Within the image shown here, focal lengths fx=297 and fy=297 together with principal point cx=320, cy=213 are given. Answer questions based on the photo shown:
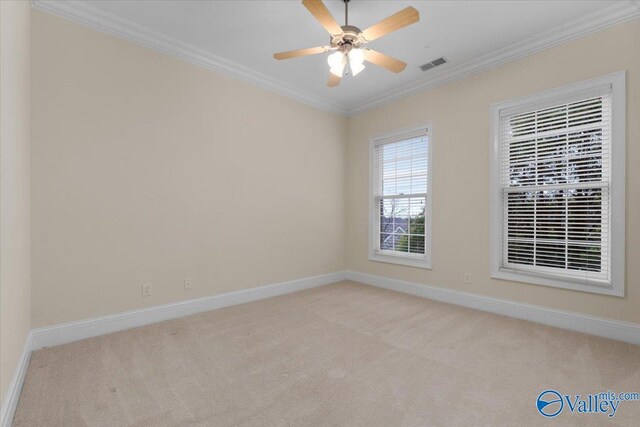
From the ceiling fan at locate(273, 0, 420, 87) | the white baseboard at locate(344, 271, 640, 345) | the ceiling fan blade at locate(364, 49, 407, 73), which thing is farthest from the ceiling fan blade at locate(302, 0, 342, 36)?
the white baseboard at locate(344, 271, 640, 345)

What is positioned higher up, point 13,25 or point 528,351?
point 13,25

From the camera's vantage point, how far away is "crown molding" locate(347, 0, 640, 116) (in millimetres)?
2654

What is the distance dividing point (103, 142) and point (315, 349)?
8.94 ft

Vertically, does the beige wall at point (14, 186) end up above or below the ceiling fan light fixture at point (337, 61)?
below

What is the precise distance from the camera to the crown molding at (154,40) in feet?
8.56

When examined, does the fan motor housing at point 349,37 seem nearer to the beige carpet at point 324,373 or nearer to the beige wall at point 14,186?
the beige wall at point 14,186

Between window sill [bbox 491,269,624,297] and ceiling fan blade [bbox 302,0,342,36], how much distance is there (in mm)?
3058

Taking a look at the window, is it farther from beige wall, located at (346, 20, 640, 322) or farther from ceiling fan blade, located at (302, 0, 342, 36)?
ceiling fan blade, located at (302, 0, 342, 36)

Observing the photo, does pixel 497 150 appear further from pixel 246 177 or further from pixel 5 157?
pixel 5 157

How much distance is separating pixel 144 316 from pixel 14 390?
127cm

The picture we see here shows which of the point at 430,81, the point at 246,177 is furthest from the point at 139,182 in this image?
the point at 430,81

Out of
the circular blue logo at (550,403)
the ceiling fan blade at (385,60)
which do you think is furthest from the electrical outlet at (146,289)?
→ the circular blue logo at (550,403)

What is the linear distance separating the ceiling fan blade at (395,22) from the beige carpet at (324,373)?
2490 mm

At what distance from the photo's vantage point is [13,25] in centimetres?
187
